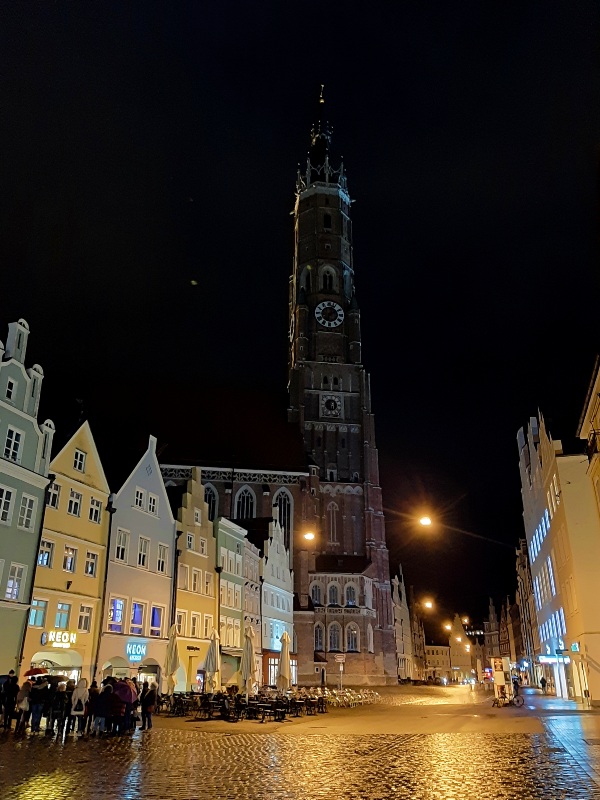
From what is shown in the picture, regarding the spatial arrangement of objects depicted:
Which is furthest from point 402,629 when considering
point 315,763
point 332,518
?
point 315,763

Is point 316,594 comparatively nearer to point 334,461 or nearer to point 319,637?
point 319,637

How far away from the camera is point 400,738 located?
1766 centimetres

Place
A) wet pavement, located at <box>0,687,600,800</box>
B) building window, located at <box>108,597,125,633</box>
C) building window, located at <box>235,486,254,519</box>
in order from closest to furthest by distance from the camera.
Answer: wet pavement, located at <box>0,687,600,800</box> < building window, located at <box>108,597,125,633</box> < building window, located at <box>235,486,254,519</box>

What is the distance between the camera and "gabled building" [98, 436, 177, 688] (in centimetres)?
3142

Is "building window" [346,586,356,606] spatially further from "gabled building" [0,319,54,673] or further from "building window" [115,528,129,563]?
"gabled building" [0,319,54,673]

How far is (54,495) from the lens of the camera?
29.0 metres

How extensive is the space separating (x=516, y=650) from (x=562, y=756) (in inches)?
4073

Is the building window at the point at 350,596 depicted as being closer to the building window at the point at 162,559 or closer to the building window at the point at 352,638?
the building window at the point at 352,638

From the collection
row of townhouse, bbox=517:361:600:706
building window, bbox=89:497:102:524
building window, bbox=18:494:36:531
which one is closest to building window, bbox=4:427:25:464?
building window, bbox=18:494:36:531

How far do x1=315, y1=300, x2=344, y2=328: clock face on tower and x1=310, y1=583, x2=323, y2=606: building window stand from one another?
3767 centimetres

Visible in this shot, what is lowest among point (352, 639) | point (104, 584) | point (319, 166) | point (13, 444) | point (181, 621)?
point (181, 621)

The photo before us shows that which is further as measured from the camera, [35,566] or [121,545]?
[121,545]

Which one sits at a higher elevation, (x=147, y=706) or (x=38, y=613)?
(x=38, y=613)

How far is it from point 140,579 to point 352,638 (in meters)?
43.2
